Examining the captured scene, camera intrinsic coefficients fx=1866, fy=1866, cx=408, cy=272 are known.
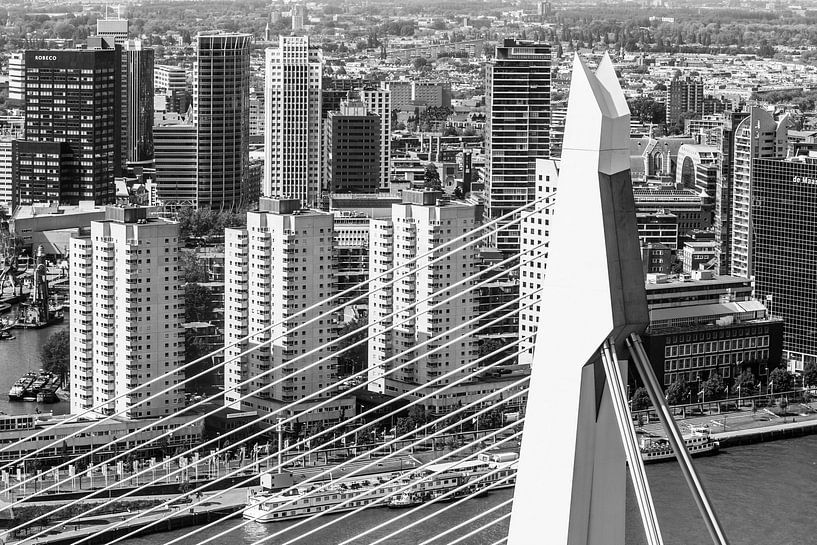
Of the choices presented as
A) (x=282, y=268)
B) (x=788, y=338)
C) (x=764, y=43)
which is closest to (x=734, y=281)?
(x=788, y=338)

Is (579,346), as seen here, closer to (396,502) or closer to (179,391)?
(396,502)

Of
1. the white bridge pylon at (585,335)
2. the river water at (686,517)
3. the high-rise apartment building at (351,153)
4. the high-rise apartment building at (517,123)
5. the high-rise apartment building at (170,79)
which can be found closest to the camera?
the white bridge pylon at (585,335)

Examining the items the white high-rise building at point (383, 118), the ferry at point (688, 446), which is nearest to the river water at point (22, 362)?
the ferry at point (688, 446)

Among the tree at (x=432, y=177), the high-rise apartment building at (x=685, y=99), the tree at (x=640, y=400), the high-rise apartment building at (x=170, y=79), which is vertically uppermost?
the high-rise apartment building at (x=170, y=79)

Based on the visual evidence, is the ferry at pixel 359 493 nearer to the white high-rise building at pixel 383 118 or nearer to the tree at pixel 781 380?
the tree at pixel 781 380

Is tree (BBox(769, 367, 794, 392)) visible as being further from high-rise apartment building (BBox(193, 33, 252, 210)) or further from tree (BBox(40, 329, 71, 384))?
high-rise apartment building (BBox(193, 33, 252, 210))

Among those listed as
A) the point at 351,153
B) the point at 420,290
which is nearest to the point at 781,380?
the point at 420,290
